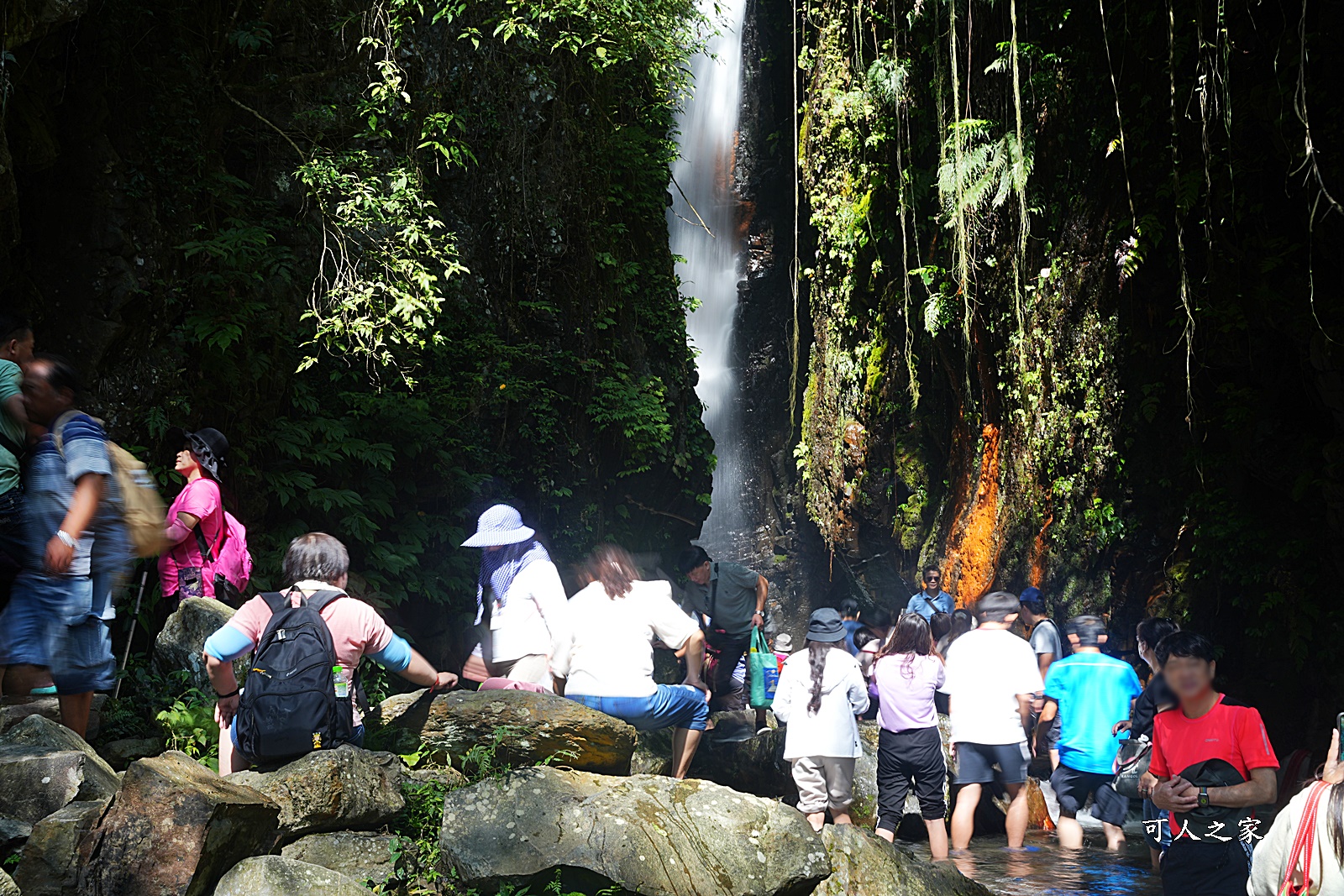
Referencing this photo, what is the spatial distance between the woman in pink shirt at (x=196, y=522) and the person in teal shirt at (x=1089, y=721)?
603 centimetres

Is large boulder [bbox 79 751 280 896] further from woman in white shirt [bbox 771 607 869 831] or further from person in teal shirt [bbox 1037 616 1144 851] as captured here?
person in teal shirt [bbox 1037 616 1144 851]

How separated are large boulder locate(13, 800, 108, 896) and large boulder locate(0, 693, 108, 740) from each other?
92cm

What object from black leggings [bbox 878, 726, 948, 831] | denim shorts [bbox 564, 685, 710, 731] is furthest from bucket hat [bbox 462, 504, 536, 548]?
black leggings [bbox 878, 726, 948, 831]

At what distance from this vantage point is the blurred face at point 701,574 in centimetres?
820

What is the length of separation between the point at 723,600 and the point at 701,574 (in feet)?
1.12

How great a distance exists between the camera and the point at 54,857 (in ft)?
12.3

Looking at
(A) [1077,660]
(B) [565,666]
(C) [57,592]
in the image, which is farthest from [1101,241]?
(C) [57,592]

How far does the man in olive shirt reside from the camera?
325 inches

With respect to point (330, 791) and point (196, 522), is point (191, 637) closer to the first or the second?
point (196, 522)

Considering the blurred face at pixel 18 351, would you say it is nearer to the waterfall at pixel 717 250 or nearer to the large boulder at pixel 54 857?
the large boulder at pixel 54 857

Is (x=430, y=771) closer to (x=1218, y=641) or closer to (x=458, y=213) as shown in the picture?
(x=1218, y=641)

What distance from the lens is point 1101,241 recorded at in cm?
993

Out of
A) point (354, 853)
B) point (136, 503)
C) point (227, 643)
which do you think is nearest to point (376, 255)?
point (136, 503)

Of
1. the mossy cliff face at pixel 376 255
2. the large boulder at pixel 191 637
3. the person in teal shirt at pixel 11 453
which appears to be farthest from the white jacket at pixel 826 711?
the mossy cliff face at pixel 376 255
